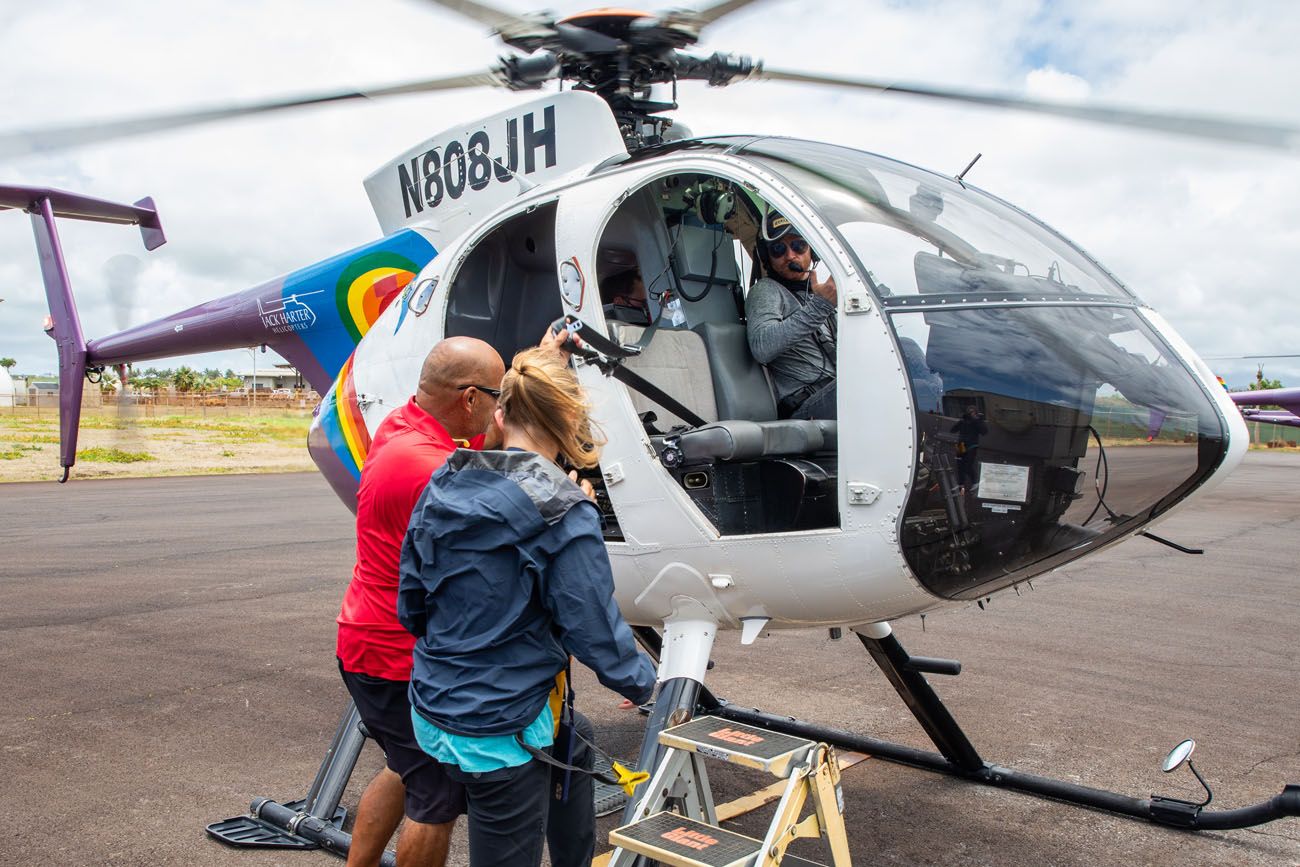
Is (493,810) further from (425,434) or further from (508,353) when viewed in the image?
(508,353)

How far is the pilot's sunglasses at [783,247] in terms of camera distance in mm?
4176

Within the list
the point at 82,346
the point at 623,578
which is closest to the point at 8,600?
the point at 82,346

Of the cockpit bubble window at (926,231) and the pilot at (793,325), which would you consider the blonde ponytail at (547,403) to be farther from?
the pilot at (793,325)

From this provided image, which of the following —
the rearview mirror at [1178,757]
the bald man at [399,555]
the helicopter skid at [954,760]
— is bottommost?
the helicopter skid at [954,760]

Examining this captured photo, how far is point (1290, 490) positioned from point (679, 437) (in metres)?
25.6

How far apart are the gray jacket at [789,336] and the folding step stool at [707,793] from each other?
1.39 m

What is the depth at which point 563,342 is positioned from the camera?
367cm

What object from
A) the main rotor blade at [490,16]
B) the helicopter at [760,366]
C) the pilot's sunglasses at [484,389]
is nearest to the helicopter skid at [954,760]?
the helicopter at [760,366]

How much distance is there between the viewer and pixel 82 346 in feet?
27.0

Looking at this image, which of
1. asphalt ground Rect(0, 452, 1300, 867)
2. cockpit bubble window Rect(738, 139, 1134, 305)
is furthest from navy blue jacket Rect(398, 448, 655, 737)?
asphalt ground Rect(0, 452, 1300, 867)

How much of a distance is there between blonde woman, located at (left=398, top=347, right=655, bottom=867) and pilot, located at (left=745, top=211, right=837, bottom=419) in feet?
4.94

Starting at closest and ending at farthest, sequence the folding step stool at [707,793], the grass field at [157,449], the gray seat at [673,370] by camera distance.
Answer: the folding step stool at [707,793] < the gray seat at [673,370] < the grass field at [157,449]

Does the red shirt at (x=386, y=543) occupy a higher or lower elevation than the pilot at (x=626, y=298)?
lower

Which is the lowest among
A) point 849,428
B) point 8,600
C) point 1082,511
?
point 8,600
